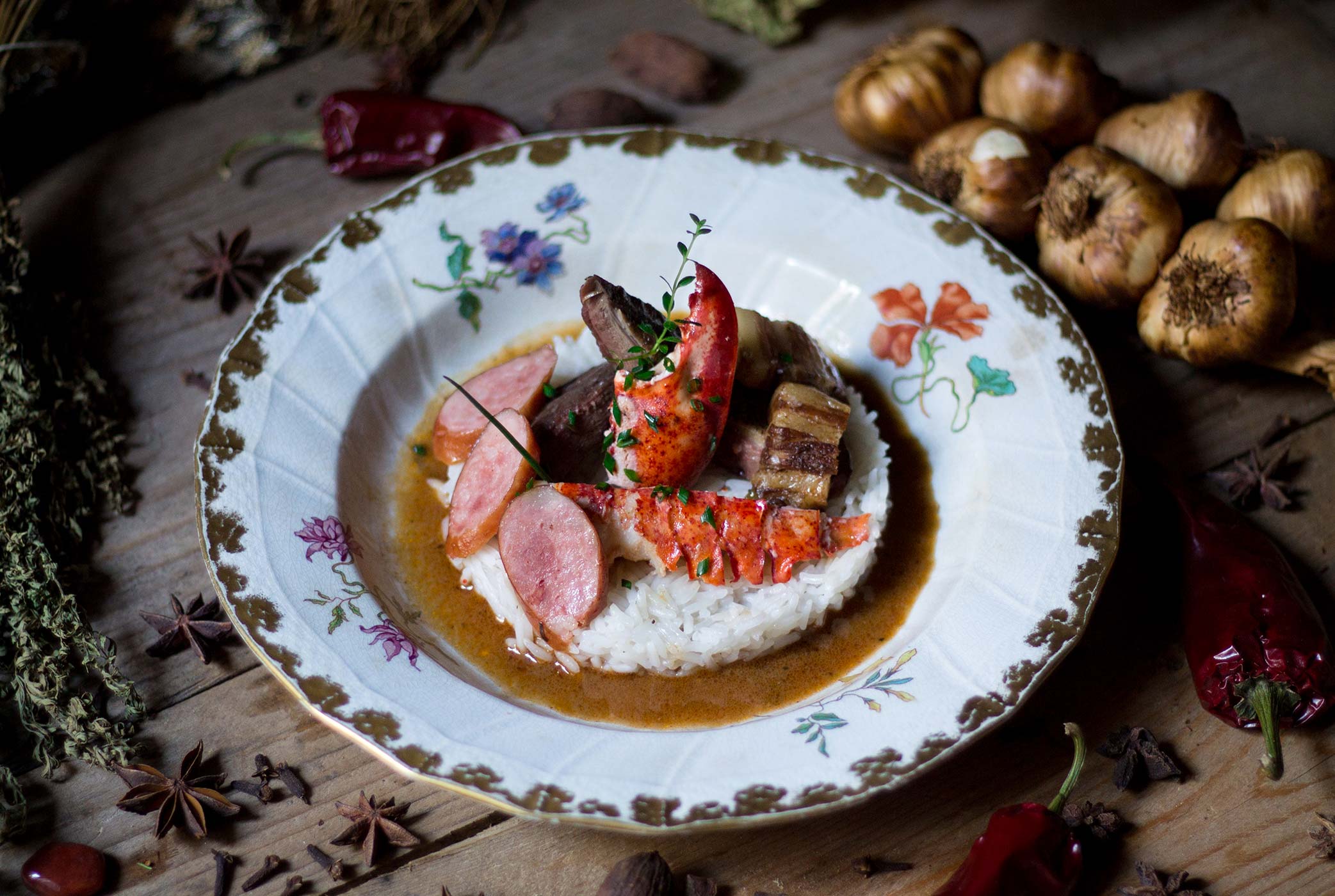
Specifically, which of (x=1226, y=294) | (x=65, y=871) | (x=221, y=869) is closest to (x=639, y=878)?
(x=221, y=869)

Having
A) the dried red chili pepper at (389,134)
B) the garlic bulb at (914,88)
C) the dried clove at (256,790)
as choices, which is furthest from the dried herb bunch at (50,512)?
the garlic bulb at (914,88)

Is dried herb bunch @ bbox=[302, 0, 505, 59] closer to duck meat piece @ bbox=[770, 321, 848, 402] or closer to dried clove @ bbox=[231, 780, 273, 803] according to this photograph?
duck meat piece @ bbox=[770, 321, 848, 402]

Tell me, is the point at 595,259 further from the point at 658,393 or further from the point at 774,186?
the point at 658,393

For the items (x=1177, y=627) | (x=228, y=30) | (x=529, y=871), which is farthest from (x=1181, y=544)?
(x=228, y=30)

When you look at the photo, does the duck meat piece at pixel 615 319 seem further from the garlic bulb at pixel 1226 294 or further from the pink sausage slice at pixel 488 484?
the garlic bulb at pixel 1226 294

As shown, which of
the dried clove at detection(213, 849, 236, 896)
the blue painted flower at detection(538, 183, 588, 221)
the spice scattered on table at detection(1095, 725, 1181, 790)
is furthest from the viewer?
the blue painted flower at detection(538, 183, 588, 221)

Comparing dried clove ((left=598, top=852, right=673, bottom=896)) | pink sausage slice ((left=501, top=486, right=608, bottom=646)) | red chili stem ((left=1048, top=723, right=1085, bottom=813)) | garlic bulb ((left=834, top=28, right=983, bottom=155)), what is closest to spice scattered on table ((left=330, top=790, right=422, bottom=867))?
dried clove ((left=598, top=852, right=673, bottom=896))

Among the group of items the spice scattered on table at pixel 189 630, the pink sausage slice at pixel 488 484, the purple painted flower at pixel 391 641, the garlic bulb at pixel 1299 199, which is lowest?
the spice scattered on table at pixel 189 630
